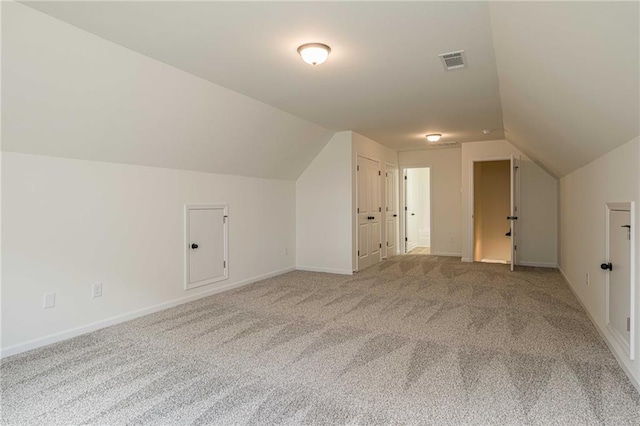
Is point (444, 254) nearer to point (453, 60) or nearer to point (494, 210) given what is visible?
point (494, 210)

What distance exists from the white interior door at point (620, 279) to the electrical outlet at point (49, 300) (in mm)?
4529

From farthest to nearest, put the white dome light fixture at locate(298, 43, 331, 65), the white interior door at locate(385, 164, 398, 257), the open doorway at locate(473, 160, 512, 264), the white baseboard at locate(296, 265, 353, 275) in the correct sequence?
the open doorway at locate(473, 160, 512, 264)
the white interior door at locate(385, 164, 398, 257)
the white baseboard at locate(296, 265, 353, 275)
the white dome light fixture at locate(298, 43, 331, 65)

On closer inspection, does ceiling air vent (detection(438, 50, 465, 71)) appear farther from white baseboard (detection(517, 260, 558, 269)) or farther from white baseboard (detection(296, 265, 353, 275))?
white baseboard (detection(517, 260, 558, 269))

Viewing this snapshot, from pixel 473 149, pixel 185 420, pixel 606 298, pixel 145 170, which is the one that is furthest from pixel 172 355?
pixel 473 149

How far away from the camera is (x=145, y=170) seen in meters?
4.12

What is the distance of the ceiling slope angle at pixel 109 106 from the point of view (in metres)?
2.60

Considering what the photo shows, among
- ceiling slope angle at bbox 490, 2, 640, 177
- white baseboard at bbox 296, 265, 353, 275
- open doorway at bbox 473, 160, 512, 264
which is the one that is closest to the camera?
ceiling slope angle at bbox 490, 2, 640, 177

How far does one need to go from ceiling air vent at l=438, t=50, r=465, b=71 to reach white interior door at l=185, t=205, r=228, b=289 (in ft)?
10.9

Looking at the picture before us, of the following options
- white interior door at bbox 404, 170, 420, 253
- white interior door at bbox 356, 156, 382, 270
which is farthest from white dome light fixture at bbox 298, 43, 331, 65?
white interior door at bbox 404, 170, 420, 253

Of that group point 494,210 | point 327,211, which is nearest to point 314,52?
point 327,211

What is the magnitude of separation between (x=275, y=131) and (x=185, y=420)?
3943 millimetres

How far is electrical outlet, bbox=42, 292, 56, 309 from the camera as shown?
10.6ft

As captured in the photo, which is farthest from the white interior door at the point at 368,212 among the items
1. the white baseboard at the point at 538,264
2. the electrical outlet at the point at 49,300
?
the electrical outlet at the point at 49,300

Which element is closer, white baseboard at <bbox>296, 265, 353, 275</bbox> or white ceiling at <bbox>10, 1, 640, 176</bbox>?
white ceiling at <bbox>10, 1, 640, 176</bbox>
